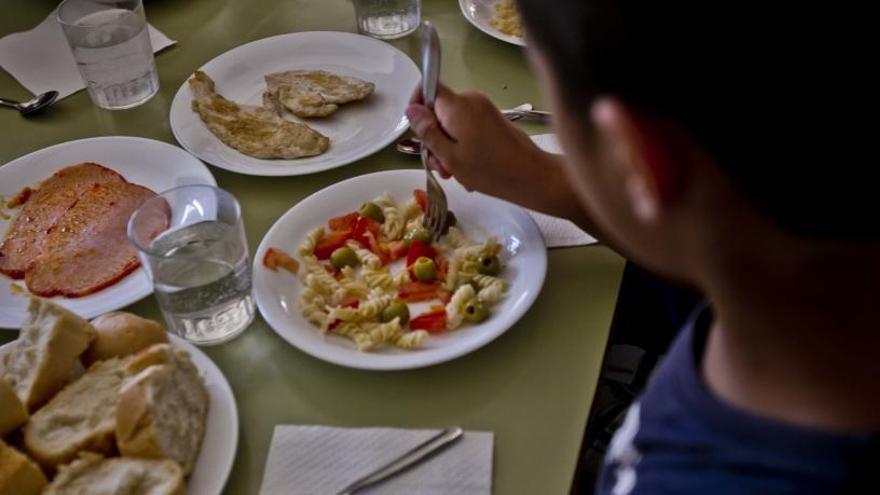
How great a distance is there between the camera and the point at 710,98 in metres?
0.53

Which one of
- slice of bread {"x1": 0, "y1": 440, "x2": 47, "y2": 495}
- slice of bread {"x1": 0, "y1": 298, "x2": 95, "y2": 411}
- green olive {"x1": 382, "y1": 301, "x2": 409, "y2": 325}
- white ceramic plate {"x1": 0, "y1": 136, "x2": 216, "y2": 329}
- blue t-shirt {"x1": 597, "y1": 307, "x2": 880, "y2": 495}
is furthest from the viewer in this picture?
white ceramic plate {"x1": 0, "y1": 136, "x2": 216, "y2": 329}

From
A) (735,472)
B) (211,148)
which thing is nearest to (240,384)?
(211,148)

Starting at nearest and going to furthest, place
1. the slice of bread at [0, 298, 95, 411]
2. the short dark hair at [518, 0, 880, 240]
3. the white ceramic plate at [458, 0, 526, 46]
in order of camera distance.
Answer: the short dark hair at [518, 0, 880, 240] < the slice of bread at [0, 298, 95, 411] < the white ceramic plate at [458, 0, 526, 46]

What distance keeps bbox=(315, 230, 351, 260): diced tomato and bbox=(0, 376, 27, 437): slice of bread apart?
0.41 meters

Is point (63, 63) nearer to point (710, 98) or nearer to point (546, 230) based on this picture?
point (546, 230)

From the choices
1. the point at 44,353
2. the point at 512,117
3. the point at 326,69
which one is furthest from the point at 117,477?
the point at 326,69

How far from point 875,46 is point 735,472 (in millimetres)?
322

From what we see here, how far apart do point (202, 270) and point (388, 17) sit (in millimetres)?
751

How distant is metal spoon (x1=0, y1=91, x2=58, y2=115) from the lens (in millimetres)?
1582

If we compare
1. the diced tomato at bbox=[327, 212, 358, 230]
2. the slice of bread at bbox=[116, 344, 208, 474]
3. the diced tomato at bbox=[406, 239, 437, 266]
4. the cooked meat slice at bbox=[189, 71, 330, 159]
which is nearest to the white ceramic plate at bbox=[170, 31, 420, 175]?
the cooked meat slice at bbox=[189, 71, 330, 159]

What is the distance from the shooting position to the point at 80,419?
37.9 inches

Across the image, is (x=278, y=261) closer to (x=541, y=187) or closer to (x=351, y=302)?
(x=351, y=302)

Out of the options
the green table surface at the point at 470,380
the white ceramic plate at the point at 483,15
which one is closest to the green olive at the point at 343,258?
the green table surface at the point at 470,380

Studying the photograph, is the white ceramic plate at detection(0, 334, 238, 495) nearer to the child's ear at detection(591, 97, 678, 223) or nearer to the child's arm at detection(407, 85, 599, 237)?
the child's arm at detection(407, 85, 599, 237)
